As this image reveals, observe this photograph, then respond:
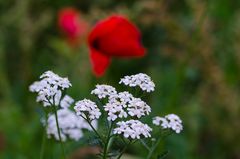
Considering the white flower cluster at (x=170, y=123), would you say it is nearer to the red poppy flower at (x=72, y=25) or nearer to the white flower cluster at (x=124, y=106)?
the white flower cluster at (x=124, y=106)

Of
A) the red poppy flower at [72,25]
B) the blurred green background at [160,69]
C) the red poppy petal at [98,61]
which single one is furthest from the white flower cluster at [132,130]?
the red poppy flower at [72,25]

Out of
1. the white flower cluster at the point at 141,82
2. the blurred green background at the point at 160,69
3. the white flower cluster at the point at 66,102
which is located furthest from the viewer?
the blurred green background at the point at 160,69

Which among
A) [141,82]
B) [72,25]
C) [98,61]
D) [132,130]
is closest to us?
[132,130]

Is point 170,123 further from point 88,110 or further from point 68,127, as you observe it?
point 68,127

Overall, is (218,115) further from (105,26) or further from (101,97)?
(101,97)

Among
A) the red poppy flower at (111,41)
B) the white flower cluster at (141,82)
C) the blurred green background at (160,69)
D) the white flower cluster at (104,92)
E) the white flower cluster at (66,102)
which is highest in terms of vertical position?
the blurred green background at (160,69)

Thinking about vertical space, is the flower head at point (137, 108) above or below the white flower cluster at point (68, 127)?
below

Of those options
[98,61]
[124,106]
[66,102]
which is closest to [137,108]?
[124,106]
